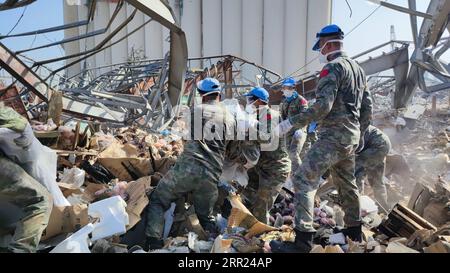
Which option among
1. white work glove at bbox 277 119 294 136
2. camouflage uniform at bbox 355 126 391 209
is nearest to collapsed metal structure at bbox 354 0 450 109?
camouflage uniform at bbox 355 126 391 209

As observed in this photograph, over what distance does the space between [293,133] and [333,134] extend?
2403mm

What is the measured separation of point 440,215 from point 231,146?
6.67 feet

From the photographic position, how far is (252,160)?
11.4ft

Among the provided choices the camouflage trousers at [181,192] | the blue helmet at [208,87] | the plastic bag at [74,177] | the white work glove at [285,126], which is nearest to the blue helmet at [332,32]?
the white work glove at [285,126]

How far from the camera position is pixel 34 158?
8.40 feet

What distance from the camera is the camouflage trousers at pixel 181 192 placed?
306 centimetres

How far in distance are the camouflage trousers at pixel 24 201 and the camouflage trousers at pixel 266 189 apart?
1839mm

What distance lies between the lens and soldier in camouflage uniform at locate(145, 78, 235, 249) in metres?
3.07

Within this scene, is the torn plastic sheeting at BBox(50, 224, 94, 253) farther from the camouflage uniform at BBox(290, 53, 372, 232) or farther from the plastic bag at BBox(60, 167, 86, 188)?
the camouflage uniform at BBox(290, 53, 372, 232)

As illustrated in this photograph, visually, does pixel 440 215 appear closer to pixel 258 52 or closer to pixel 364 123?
pixel 364 123

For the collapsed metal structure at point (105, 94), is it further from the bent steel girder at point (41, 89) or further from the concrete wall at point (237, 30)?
the concrete wall at point (237, 30)

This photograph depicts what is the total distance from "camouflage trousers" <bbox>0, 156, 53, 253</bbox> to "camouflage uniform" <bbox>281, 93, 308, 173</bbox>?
3.40 m

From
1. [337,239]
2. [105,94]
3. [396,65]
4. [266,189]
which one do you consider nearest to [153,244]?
[266,189]
